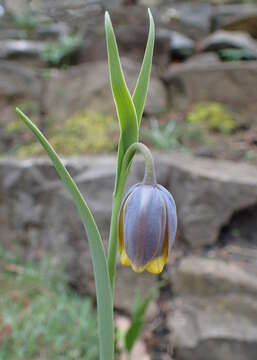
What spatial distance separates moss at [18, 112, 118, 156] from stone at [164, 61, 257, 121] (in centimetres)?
77

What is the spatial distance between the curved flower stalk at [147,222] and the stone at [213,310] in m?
1.05

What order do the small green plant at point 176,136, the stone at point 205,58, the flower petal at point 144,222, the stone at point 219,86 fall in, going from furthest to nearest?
the stone at point 205,58
the stone at point 219,86
the small green plant at point 176,136
the flower petal at point 144,222

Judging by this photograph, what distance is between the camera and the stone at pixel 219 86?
317cm

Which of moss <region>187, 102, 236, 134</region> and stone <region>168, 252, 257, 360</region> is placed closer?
stone <region>168, 252, 257, 360</region>

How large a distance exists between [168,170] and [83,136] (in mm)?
1015

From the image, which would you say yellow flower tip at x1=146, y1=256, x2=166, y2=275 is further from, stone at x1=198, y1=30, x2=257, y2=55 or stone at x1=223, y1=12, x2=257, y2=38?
stone at x1=223, y1=12, x2=257, y2=38

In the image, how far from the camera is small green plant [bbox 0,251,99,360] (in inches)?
59.1

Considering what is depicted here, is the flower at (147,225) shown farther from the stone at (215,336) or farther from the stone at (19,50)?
the stone at (19,50)

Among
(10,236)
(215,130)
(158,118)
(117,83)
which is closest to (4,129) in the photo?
(10,236)

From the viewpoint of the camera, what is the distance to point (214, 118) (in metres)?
2.95

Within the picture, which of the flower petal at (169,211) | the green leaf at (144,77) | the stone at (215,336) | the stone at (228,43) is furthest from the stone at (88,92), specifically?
the flower petal at (169,211)

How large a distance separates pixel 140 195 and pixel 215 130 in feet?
7.92

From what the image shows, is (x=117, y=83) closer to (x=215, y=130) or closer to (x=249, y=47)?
(x=215, y=130)

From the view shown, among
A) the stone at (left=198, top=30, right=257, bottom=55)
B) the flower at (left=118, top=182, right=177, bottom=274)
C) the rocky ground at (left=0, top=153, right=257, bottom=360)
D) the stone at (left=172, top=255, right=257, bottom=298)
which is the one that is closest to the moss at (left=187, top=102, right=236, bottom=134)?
the rocky ground at (left=0, top=153, right=257, bottom=360)
